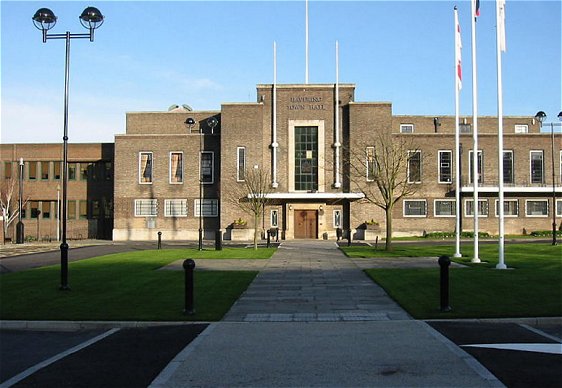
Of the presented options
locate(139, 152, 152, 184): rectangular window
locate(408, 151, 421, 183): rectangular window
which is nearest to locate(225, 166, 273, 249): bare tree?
locate(139, 152, 152, 184): rectangular window

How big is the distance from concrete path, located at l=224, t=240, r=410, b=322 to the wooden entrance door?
94.3 ft

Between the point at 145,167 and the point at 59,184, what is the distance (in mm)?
10397

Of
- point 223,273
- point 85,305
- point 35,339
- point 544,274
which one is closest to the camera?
point 35,339

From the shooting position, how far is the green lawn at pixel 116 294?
38.3 ft

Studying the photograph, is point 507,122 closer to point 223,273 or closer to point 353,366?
point 223,273

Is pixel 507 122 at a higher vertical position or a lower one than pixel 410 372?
higher

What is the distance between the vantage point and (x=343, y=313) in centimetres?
1184

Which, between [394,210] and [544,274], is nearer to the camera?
[544,274]

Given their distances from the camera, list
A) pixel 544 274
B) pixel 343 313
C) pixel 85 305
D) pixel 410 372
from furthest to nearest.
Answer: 1. pixel 544 274
2. pixel 85 305
3. pixel 343 313
4. pixel 410 372

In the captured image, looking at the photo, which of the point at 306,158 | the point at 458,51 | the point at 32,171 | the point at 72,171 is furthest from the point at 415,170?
the point at 32,171

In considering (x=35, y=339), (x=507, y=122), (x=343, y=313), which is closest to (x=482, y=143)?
(x=507, y=122)

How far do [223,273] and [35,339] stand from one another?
9879mm

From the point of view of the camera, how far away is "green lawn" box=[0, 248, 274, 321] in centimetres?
1166

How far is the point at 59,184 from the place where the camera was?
186 feet
